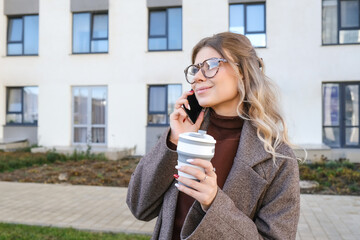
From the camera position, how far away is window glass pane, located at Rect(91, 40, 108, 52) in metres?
14.2

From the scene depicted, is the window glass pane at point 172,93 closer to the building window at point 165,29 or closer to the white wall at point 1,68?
the building window at point 165,29

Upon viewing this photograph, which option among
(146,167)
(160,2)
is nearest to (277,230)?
(146,167)

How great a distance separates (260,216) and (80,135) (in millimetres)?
13901

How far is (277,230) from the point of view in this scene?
1388 millimetres

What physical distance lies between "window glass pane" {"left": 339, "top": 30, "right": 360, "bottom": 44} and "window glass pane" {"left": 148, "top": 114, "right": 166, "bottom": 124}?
7.65 meters

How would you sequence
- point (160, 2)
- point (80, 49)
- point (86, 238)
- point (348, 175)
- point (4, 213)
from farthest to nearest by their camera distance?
point (80, 49)
point (160, 2)
point (348, 175)
point (4, 213)
point (86, 238)

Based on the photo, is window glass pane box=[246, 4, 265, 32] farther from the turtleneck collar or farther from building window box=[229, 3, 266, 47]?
the turtleneck collar

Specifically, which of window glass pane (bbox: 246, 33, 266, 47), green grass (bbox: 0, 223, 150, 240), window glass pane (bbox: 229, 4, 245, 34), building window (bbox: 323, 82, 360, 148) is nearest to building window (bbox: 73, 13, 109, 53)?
window glass pane (bbox: 229, 4, 245, 34)

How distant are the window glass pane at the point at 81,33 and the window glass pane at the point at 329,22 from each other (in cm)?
981

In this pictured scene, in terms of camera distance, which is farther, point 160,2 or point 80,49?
point 80,49

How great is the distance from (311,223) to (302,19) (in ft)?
30.9

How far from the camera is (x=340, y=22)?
1270 centimetres

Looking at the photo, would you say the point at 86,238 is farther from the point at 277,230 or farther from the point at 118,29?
the point at 118,29

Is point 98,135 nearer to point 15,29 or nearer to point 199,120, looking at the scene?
point 15,29
